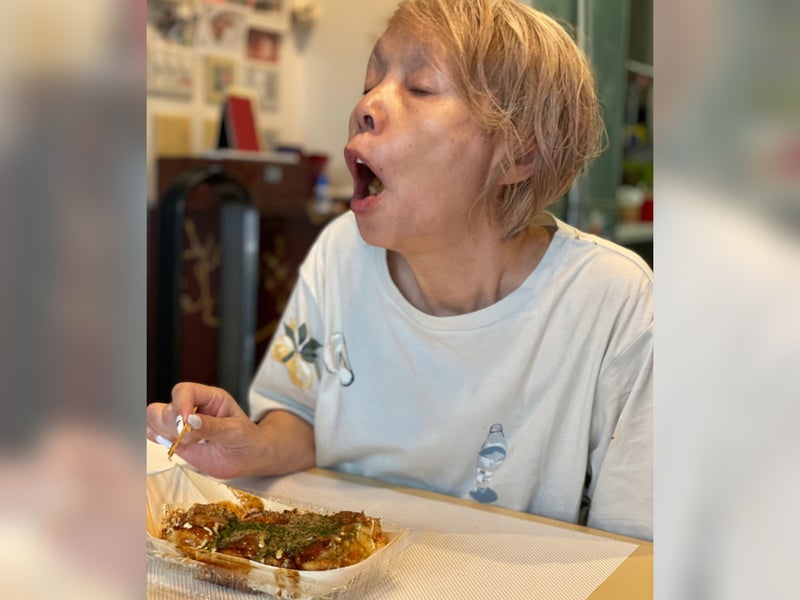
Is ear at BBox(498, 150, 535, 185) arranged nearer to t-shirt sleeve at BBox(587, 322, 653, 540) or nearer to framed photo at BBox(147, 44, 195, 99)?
t-shirt sleeve at BBox(587, 322, 653, 540)

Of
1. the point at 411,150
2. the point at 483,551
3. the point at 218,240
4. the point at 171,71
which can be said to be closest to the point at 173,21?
the point at 171,71

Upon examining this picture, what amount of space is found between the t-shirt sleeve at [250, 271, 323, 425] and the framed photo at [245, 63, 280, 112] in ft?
7.77

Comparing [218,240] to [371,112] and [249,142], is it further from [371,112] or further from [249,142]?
[371,112]

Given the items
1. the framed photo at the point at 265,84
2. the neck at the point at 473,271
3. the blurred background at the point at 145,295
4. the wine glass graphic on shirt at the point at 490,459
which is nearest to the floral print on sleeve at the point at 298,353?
the neck at the point at 473,271

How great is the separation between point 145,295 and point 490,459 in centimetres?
72

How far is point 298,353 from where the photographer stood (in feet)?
3.72

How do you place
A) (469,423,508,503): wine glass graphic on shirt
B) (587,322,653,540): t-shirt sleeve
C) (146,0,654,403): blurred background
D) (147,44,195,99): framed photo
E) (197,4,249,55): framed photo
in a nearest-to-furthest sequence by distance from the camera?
(587,322,653,540): t-shirt sleeve
(469,423,508,503): wine glass graphic on shirt
(146,0,654,403): blurred background
(147,44,195,99): framed photo
(197,4,249,55): framed photo

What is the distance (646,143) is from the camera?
8.00 feet

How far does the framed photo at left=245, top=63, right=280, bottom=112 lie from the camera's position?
3.37 metres

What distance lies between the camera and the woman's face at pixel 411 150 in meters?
0.73

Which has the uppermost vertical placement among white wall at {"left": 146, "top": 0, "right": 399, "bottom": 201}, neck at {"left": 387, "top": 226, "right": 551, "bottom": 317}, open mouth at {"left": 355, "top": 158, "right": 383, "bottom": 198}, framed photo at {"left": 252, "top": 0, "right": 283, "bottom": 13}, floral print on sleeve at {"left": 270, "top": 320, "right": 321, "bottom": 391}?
framed photo at {"left": 252, "top": 0, "right": 283, "bottom": 13}

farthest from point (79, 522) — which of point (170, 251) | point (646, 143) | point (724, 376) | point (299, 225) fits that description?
point (299, 225)

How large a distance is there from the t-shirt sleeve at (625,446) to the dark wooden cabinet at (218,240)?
1666 millimetres

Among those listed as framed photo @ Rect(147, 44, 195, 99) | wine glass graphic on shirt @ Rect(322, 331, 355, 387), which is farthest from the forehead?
framed photo @ Rect(147, 44, 195, 99)
